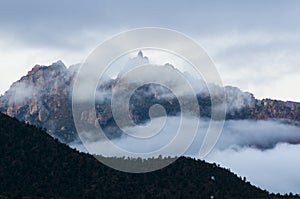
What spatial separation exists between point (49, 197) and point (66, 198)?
13.8 metres

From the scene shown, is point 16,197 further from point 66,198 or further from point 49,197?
point 66,198

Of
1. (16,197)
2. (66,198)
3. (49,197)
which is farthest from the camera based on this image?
(66,198)

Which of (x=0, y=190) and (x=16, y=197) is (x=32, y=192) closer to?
(x=0, y=190)

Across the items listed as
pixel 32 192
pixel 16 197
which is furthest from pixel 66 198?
pixel 16 197

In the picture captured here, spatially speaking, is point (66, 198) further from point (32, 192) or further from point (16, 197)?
point (16, 197)

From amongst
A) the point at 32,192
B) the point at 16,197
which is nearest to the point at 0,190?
the point at 32,192

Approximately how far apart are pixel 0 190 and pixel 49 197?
19317 mm

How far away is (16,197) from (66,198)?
2930cm

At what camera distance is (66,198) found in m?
198

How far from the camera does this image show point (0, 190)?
19375 cm

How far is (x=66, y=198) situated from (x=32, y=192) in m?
11.4

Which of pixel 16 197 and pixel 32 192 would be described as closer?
pixel 16 197

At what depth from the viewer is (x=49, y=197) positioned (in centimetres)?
18538

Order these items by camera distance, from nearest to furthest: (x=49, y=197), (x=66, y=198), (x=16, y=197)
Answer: (x=16, y=197) < (x=49, y=197) < (x=66, y=198)
